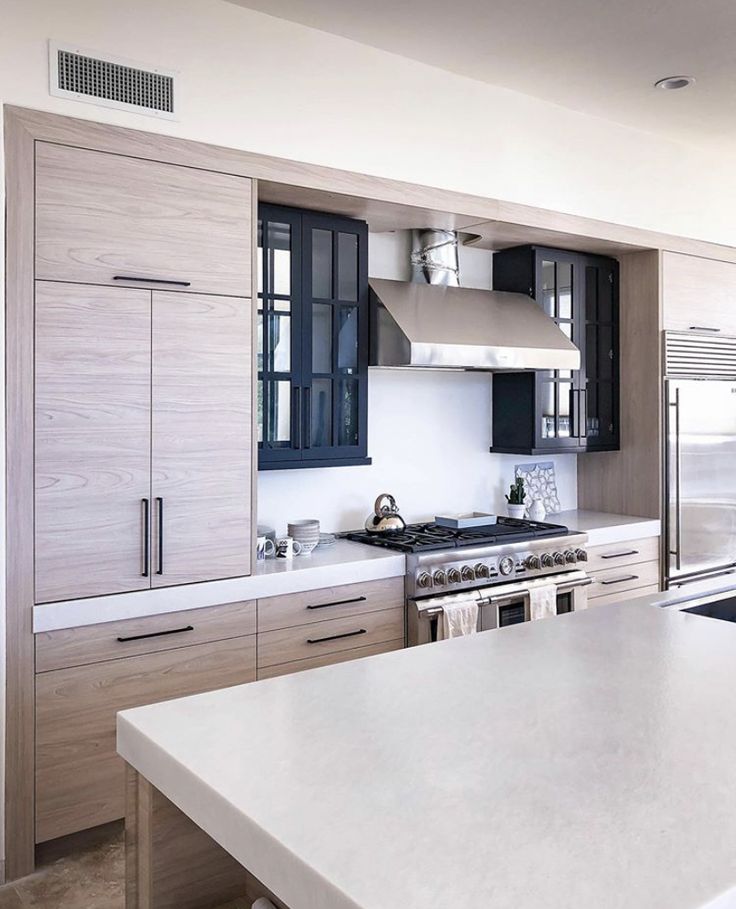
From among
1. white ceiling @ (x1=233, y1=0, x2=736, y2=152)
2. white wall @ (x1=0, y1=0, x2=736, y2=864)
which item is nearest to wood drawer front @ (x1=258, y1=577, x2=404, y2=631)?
white wall @ (x1=0, y1=0, x2=736, y2=864)

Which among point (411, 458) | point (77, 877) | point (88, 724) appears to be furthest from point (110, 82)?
point (77, 877)

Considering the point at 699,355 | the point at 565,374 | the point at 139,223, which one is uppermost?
the point at 139,223

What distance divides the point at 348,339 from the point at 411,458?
2.85 feet

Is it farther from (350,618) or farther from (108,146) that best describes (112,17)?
(350,618)

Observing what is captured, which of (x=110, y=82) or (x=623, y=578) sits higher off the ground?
(x=110, y=82)

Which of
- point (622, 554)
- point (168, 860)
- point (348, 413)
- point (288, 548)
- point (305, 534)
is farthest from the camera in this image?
point (622, 554)

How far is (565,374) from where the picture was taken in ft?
14.7

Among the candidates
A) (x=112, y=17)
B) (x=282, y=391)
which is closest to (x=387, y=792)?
(x=282, y=391)

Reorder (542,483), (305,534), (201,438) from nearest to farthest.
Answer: (201,438) < (305,534) < (542,483)

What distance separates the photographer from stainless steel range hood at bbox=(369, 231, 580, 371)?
3.60 metres

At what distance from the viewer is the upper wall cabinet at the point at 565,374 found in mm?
4391

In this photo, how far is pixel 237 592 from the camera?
3043 mm

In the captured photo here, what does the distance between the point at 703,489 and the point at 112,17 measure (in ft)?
12.4

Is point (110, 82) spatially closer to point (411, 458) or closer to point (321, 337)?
point (321, 337)
